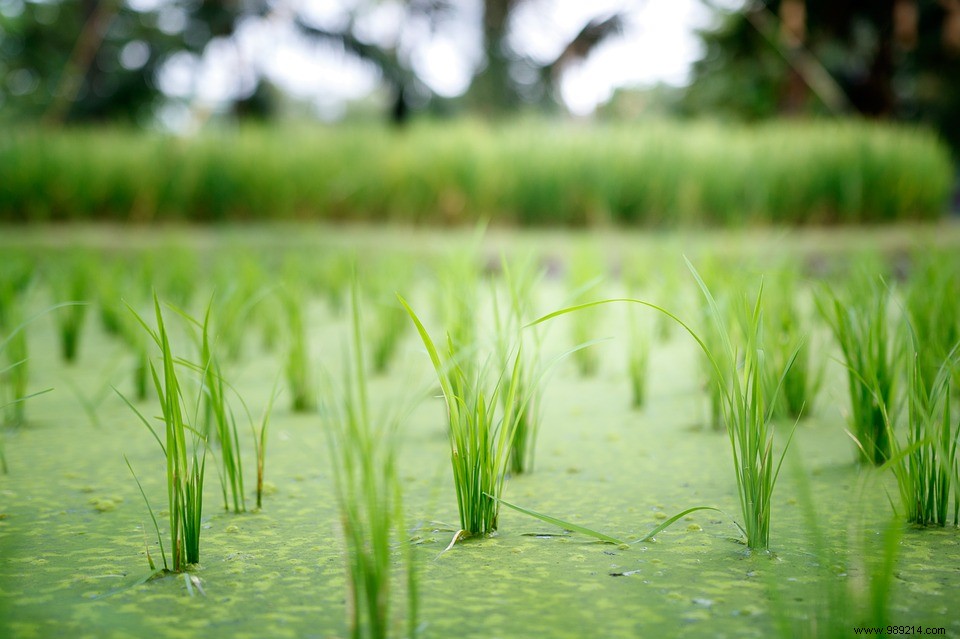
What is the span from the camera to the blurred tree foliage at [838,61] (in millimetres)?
6720

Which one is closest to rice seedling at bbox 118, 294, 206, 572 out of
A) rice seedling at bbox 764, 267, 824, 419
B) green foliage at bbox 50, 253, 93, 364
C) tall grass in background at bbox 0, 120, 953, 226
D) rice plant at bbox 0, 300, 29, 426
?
rice plant at bbox 0, 300, 29, 426

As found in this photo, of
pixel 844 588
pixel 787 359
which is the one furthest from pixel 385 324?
pixel 844 588

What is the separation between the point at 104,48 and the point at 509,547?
10.5 meters

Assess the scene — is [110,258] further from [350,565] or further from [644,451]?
[350,565]

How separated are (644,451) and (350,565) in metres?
0.58

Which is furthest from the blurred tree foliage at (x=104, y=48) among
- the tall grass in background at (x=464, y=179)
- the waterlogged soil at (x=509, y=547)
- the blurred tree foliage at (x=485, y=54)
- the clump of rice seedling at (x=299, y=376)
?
the waterlogged soil at (x=509, y=547)

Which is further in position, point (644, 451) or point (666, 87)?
point (666, 87)

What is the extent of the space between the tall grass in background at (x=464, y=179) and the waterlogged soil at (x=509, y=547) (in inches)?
93.3

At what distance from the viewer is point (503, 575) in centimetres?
62

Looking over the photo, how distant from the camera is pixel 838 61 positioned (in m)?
10.9

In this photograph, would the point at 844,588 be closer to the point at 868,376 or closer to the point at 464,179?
the point at 868,376

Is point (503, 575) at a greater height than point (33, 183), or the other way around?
point (33, 183)

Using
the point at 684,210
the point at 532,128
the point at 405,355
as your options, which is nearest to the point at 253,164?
the point at 532,128

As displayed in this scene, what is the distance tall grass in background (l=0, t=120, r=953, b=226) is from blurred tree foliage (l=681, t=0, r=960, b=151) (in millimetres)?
2395
